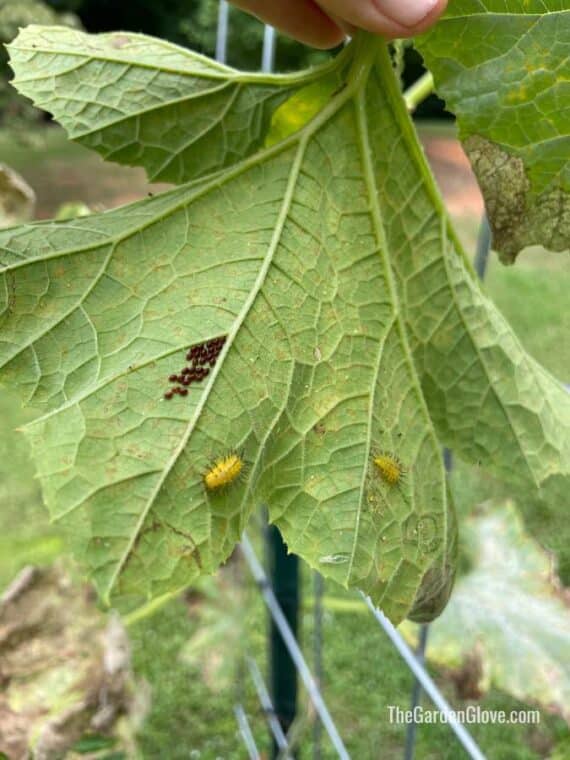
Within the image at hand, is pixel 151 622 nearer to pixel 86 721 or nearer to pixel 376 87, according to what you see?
pixel 86 721

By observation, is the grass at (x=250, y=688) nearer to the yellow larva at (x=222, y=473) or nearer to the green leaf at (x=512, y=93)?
the green leaf at (x=512, y=93)

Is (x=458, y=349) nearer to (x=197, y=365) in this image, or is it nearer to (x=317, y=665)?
(x=197, y=365)

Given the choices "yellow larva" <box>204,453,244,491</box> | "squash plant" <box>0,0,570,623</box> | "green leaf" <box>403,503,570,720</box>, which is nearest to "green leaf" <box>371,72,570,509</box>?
"squash plant" <box>0,0,570,623</box>

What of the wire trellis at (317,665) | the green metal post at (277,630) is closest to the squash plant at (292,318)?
the wire trellis at (317,665)

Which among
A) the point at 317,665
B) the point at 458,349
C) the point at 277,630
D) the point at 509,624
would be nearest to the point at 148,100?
the point at 458,349

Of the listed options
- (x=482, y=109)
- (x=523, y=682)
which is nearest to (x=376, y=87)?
(x=482, y=109)

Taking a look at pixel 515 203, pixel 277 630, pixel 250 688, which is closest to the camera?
pixel 515 203
